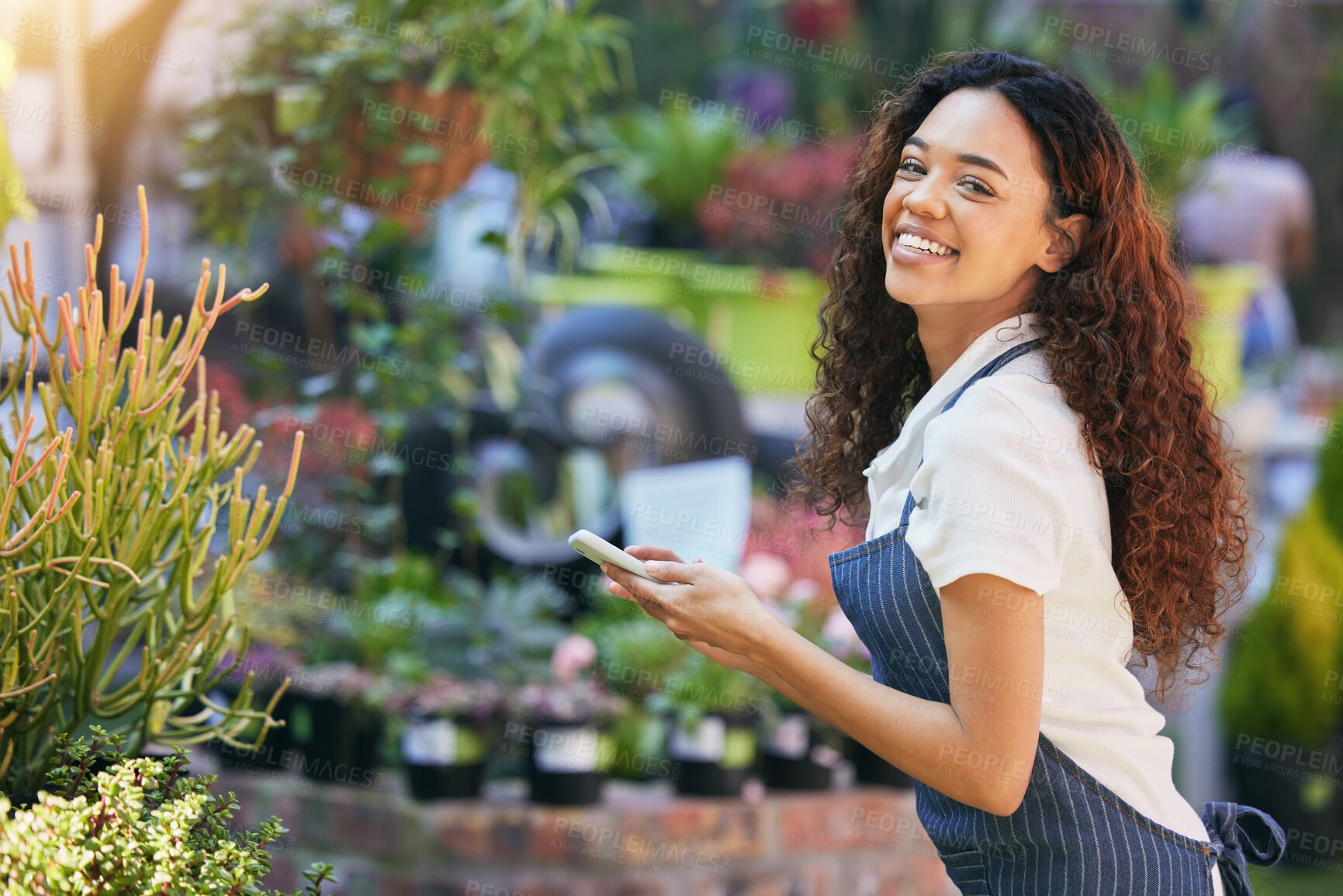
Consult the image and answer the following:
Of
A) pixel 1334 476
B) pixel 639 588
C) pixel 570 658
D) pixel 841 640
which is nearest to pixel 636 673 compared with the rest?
pixel 570 658

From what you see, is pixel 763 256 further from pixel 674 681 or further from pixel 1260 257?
pixel 1260 257

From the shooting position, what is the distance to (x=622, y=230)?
4.96m

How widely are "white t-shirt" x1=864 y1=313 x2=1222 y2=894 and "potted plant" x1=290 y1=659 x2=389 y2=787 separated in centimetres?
209

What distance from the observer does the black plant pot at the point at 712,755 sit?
316cm

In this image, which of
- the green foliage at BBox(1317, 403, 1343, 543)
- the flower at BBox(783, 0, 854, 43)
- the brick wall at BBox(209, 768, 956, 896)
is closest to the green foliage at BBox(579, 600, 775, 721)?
the brick wall at BBox(209, 768, 956, 896)

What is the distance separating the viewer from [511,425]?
378cm

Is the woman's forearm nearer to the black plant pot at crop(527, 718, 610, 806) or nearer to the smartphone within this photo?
the smartphone

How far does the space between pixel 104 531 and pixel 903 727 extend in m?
0.94

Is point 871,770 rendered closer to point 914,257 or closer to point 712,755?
point 712,755

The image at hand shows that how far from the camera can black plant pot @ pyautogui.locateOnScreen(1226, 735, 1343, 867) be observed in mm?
4254

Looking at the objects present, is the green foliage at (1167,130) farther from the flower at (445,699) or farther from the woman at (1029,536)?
the woman at (1029,536)

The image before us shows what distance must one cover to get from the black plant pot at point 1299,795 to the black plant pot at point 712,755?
2197mm

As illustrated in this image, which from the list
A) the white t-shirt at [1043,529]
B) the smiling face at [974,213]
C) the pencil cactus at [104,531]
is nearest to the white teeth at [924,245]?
the smiling face at [974,213]

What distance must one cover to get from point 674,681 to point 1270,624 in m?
2.48
